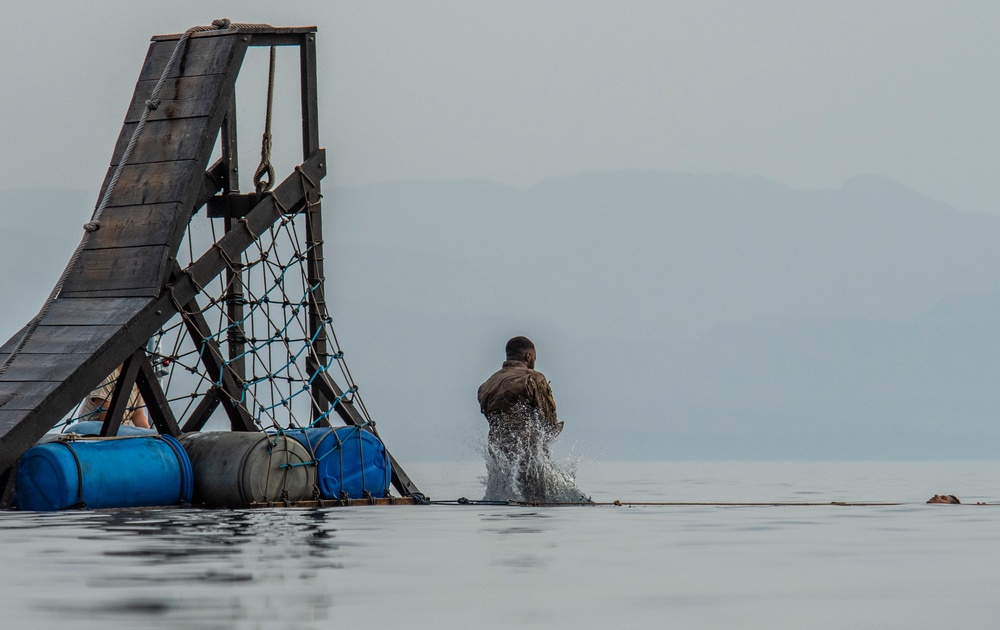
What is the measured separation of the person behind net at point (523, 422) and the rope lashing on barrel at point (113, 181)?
3646 millimetres

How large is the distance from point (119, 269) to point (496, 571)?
724cm

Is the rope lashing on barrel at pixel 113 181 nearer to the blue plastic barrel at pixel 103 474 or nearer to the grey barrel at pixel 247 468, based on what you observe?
the blue plastic barrel at pixel 103 474

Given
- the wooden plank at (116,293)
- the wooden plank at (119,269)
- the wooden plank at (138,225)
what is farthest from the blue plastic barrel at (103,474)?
the wooden plank at (138,225)

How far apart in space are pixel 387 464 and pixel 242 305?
2.04 metres

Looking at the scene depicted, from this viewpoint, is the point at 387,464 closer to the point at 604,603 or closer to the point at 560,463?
the point at 560,463

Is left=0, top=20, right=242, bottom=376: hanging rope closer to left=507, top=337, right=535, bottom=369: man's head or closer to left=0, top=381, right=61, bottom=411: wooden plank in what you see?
left=0, top=381, right=61, bottom=411: wooden plank

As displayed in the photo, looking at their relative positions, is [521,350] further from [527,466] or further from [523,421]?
[527,466]

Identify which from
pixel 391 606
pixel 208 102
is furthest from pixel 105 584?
pixel 208 102

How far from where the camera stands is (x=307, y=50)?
14938 millimetres

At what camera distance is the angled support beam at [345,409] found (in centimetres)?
1423

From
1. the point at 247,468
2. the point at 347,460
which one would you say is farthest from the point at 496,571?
the point at 347,460

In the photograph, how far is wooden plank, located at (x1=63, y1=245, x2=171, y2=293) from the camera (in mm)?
13094

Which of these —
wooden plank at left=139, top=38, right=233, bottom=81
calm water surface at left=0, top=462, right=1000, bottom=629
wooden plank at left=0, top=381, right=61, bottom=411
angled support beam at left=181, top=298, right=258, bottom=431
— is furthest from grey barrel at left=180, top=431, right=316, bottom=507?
wooden plank at left=139, top=38, right=233, bottom=81

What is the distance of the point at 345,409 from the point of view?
14.2 m
